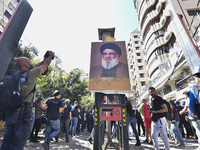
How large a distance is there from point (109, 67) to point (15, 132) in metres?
2.74

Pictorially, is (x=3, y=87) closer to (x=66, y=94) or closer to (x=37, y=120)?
(x=37, y=120)

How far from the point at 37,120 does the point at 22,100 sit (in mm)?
4404

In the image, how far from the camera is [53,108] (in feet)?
12.5

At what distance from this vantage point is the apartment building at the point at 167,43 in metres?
14.4

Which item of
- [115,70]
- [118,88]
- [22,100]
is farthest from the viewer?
[115,70]

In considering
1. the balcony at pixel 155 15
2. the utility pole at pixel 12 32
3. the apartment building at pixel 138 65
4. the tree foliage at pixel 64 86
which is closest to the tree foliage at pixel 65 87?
the tree foliage at pixel 64 86

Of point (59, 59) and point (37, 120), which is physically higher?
point (59, 59)

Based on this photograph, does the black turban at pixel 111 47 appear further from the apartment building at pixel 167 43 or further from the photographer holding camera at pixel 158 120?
the apartment building at pixel 167 43

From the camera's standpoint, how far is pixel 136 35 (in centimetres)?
4684

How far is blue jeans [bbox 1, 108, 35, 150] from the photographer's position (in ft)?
5.36

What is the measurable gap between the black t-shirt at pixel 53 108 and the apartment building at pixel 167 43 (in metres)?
10.5

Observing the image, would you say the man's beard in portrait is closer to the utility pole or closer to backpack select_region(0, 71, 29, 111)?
backpack select_region(0, 71, 29, 111)

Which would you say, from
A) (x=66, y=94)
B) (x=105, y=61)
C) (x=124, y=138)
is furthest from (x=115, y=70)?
(x=66, y=94)

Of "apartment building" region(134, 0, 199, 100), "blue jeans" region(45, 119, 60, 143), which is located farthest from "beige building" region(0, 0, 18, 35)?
"apartment building" region(134, 0, 199, 100)
